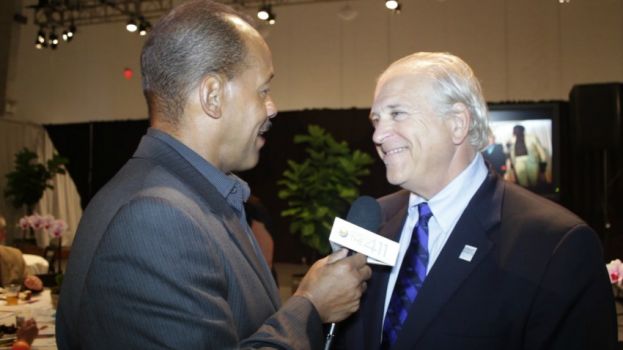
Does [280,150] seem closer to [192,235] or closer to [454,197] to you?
[454,197]

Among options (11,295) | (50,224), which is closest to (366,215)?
(11,295)

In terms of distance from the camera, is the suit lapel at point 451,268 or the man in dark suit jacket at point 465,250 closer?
the man in dark suit jacket at point 465,250

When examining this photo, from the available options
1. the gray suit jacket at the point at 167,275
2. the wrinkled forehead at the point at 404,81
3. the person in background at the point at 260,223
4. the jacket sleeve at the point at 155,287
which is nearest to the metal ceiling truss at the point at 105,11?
the person in background at the point at 260,223

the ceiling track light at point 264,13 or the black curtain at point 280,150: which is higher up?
the ceiling track light at point 264,13

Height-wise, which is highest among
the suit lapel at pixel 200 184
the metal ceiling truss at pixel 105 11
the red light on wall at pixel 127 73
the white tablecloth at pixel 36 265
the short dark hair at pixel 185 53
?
the metal ceiling truss at pixel 105 11

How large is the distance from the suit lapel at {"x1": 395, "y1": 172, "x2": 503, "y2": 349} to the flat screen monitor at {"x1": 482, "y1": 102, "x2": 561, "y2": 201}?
5.80 m

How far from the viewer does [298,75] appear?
10906mm

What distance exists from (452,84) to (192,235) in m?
0.98

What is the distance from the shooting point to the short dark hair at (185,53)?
4.20ft

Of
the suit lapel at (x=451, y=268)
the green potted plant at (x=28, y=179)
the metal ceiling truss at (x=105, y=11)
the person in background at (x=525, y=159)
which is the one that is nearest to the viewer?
the suit lapel at (x=451, y=268)

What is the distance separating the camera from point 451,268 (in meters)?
1.54

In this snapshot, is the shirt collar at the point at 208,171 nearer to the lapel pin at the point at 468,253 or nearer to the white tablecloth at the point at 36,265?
the lapel pin at the point at 468,253

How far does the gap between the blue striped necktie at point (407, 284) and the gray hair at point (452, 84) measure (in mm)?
335

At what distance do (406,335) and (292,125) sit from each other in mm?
9005
